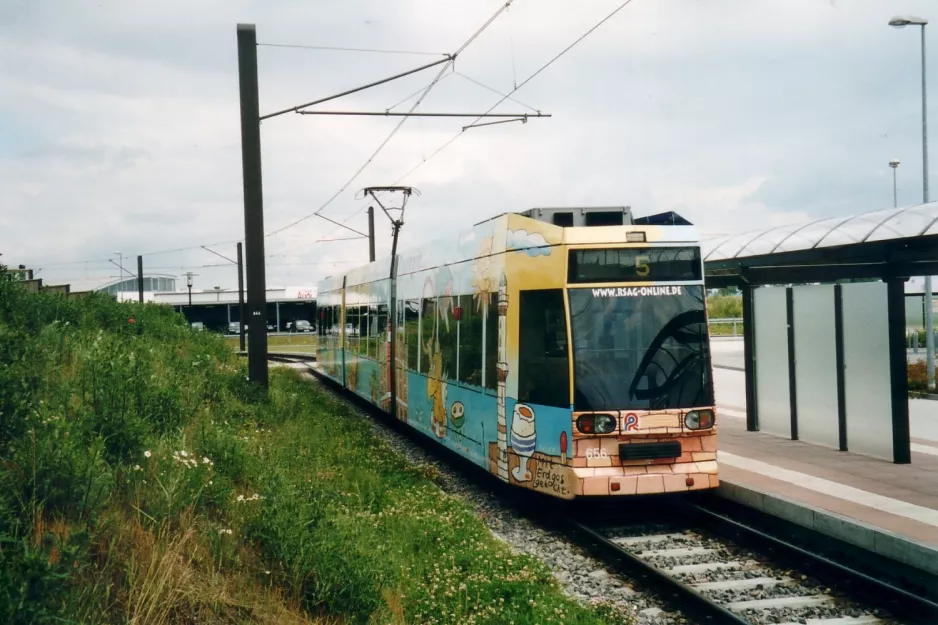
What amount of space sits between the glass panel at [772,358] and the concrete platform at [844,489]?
1.00 ft

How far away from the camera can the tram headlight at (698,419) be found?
9.16m

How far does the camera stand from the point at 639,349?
916 cm

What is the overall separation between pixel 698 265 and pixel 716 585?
12.0ft

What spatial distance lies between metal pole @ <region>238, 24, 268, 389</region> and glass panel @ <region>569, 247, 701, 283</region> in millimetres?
7155

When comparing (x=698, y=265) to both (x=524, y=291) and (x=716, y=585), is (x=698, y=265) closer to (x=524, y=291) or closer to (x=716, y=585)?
(x=524, y=291)

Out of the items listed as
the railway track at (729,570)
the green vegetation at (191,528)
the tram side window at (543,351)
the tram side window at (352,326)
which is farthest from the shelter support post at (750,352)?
the tram side window at (352,326)

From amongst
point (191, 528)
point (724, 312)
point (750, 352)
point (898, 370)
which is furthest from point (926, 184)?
point (724, 312)

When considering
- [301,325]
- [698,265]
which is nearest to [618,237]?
[698,265]

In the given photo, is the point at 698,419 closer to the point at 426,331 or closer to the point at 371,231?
the point at 426,331

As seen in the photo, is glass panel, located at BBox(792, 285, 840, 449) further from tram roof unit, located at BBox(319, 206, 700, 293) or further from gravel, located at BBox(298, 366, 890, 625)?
gravel, located at BBox(298, 366, 890, 625)

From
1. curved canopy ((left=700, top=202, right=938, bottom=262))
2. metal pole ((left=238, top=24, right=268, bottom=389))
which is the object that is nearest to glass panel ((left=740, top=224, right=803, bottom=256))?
curved canopy ((left=700, top=202, right=938, bottom=262))

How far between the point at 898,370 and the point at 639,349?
14.3 ft

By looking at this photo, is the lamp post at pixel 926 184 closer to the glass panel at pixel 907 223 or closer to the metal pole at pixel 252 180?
the glass panel at pixel 907 223

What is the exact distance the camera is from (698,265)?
377 inches
